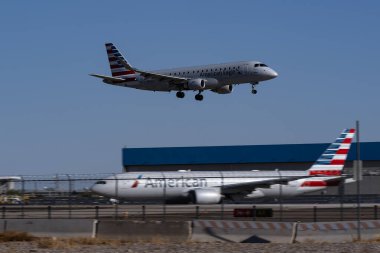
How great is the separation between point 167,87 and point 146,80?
165 centimetres

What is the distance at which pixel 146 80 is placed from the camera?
55.5 metres

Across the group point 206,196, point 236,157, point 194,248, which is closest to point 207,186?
point 206,196

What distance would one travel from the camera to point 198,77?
5494 centimetres

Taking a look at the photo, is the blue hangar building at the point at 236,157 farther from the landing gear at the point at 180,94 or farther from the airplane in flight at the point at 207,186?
the airplane in flight at the point at 207,186

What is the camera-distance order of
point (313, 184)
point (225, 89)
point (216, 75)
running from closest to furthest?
point (313, 184) < point (216, 75) < point (225, 89)

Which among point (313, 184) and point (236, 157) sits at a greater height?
point (236, 157)

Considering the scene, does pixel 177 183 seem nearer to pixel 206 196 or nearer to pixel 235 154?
pixel 206 196

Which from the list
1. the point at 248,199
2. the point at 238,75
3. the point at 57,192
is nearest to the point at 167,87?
the point at 238,75

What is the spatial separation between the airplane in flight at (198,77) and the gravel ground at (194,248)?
29006mm

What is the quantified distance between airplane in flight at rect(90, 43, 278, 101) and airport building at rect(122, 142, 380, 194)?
25265 millimetres

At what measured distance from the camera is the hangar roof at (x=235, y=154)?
77856mm

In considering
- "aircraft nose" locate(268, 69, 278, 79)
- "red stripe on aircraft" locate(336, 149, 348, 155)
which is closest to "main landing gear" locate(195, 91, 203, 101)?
"aircraft nose" locate(268, 69, 278, 79)

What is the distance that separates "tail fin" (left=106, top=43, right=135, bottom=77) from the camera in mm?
62000

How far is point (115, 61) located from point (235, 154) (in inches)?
925
